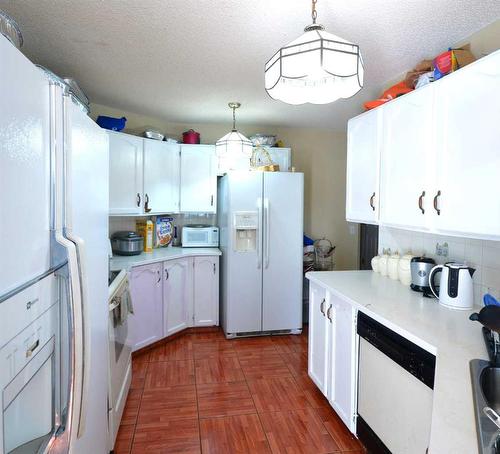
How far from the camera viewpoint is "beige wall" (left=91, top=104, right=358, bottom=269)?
14.9ft

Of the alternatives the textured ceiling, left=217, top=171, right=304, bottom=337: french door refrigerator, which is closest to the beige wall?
left=217, top=171, right=304, bottom=337: french door refrigerator

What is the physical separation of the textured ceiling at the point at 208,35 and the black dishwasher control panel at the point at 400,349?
1609 mm

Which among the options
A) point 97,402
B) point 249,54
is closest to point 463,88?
point 249,54

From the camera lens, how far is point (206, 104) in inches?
135

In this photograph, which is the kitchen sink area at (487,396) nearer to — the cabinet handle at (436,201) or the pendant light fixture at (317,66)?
the cabinet handle at (436,201)

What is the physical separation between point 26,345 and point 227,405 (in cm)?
206

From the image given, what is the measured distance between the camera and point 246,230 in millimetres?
3730

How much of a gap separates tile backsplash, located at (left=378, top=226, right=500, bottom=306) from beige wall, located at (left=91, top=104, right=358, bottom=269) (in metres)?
2.00

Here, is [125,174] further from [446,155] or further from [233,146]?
[446,155]

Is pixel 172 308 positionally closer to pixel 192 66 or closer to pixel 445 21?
pixel 192 66

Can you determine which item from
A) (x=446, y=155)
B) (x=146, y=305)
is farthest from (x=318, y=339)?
(x=146, y=305)

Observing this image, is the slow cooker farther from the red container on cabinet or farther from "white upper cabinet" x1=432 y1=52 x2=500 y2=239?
"white upper cabinet" x1=432 y1=52 x2=500 y2=239

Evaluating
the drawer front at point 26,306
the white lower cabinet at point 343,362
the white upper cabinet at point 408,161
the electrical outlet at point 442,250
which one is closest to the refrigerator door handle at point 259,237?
the white lower cabinet at point 343,362

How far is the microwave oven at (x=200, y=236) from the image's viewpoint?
4.10 meters
